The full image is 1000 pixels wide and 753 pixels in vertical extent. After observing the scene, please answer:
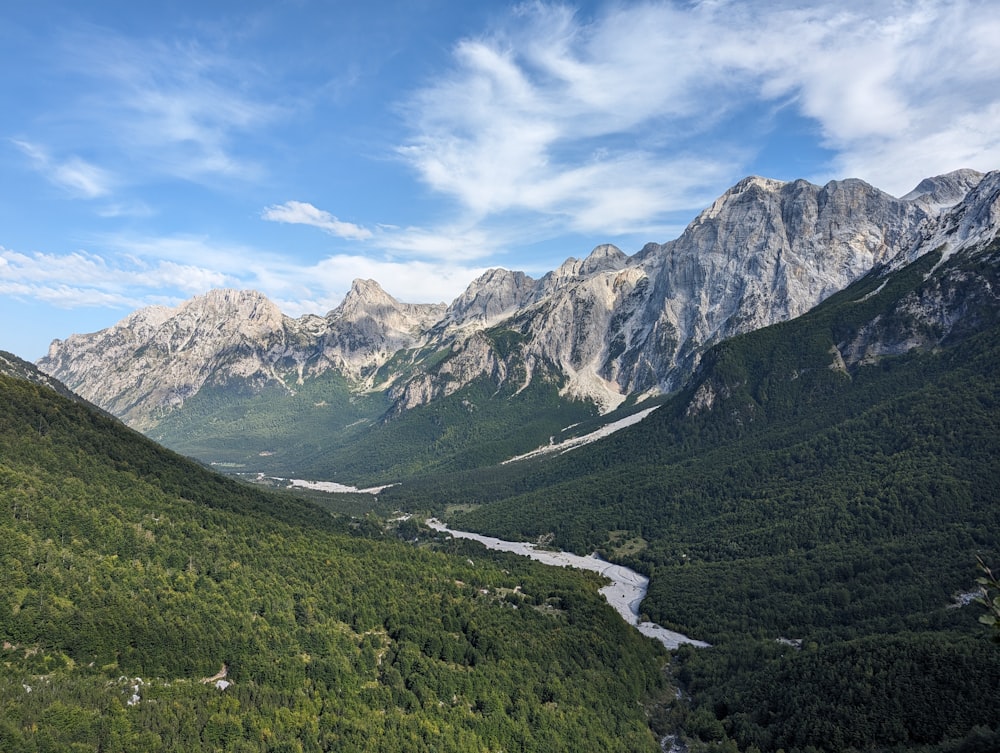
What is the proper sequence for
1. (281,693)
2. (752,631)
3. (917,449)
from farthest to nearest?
(917,449) < (752,631) < (281,693)

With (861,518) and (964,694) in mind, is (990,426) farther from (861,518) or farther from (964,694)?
(964,694)

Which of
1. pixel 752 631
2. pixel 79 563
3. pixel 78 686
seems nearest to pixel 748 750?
pixel 752 631

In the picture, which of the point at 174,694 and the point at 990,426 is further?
the point at 990,426

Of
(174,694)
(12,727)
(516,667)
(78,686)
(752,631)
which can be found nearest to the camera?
(12,727)

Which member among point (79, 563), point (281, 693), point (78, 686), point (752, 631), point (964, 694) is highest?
point (79, 563)

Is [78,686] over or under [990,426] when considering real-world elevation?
under

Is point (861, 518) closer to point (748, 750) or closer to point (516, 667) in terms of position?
point (748, 750)
